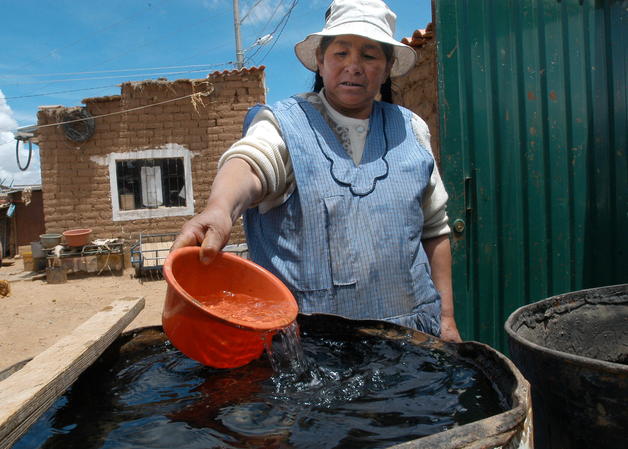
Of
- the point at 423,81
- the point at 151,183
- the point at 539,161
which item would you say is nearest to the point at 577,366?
the point at 539,161

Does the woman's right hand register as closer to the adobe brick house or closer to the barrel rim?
the barrel rim

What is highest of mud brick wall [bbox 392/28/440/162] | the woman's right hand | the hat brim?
mud brick wall [bbox 392/28/440/162]

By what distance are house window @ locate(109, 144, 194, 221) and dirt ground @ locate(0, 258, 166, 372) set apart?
1.39 m

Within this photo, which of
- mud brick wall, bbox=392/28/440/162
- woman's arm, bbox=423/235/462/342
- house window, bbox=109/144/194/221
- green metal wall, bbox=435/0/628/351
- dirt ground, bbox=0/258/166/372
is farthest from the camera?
house window, bbox=109/144/194/221

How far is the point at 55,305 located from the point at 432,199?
7710mm

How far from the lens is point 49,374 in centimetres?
102

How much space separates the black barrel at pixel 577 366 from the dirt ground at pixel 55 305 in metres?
4.50

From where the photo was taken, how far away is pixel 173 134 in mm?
10391

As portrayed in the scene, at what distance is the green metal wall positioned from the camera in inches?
118

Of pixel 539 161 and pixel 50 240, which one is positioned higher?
pixel 539 161

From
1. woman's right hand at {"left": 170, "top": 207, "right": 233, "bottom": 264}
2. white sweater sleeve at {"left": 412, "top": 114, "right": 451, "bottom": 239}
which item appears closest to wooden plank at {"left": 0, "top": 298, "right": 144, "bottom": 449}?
woman's right hand at {"left": 170, "top": 207, "right": 233, "bottom": 264}

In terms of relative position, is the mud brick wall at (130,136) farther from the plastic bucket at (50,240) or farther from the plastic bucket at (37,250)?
the plastic bucket at (37,250)

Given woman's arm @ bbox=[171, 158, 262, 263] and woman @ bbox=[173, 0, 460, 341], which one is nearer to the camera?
woman's arm @ bbox=[171, 158, 262, 263]

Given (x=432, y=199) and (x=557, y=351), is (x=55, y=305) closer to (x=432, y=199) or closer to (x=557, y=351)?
(x=432, y=199)
